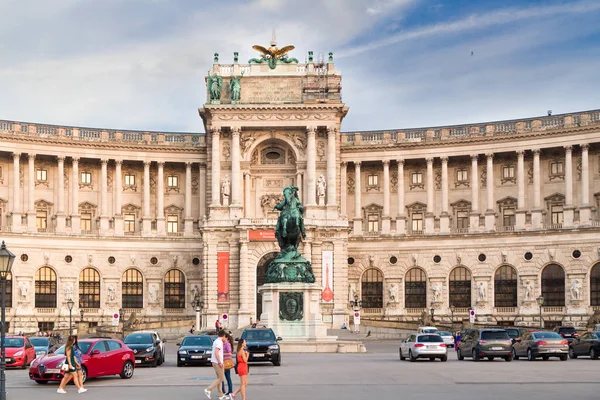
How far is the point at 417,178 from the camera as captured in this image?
10581 centimetres

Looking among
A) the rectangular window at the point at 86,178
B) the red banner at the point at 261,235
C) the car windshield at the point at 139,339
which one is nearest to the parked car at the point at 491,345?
the car windshield at the point at 139,339

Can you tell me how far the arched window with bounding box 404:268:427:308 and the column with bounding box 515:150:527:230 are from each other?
10798mm

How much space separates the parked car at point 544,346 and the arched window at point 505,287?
4488 centimetres

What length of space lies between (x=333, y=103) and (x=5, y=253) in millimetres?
69287

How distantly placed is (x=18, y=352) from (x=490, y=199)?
6112 centimetres

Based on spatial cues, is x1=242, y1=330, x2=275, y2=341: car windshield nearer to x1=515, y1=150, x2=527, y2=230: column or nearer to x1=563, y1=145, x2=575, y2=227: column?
x1=563, y1=145, x2=575, y2=227: column

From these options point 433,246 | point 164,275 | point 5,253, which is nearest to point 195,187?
point 164,275

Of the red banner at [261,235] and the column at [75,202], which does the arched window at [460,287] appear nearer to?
the red banner at [261,235]

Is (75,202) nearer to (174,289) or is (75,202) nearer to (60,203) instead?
(60,203)

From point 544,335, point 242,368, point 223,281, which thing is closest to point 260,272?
point 223,281

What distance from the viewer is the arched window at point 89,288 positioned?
101250mm

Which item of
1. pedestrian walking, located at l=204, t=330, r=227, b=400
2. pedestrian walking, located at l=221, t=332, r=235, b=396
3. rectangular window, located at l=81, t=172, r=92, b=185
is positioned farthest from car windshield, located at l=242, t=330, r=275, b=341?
rectangular window, located at l=81, t=172, r=92, b=185

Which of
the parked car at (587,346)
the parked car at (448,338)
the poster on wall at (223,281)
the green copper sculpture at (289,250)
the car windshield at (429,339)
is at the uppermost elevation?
the green copper sculpture at (289,250)

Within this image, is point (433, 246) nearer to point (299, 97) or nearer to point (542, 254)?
point (542, 254)
